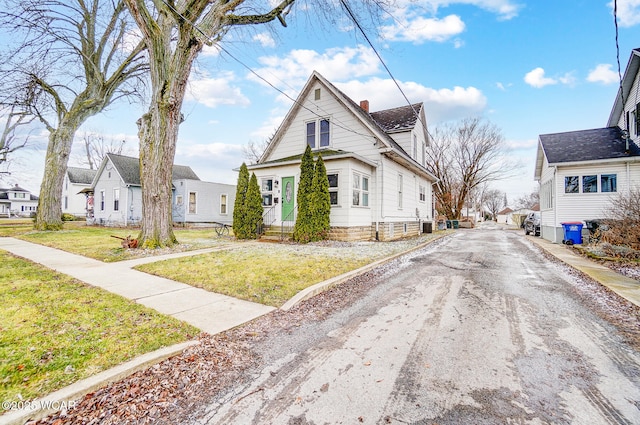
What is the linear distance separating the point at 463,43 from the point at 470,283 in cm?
940

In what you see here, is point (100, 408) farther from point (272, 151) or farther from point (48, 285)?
point (272, 151)

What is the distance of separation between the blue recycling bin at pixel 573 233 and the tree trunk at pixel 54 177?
25.3 meters

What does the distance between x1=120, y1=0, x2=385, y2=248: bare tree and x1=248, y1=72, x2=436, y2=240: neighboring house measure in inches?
159

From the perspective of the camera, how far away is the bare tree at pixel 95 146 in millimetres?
42844

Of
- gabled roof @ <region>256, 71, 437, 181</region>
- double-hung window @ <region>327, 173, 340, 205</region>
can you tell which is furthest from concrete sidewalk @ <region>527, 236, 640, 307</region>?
double-hung window @ <region>327, 173, 340, 205</region>

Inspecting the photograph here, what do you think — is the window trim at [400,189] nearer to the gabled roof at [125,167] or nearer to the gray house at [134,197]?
the gray house at [134,197]

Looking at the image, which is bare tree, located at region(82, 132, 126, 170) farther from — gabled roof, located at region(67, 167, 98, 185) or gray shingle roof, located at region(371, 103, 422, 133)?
gray shingle roof, located at region(371, 103, 422, 133)

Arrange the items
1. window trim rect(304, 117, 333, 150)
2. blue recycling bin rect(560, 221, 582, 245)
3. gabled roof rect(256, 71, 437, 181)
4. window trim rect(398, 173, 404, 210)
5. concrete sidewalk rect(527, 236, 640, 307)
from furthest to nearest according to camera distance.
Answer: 1. window trim rect(398, 173, 404, 210)
2. window trim rect(304, 117, 333, 150)
3. gabled roof rect(256, 71, 437, 181)
4. blue recycling bin rect(560, 221, 582, 245)
5. concrete sidewalk rect(527, 236, 640, 307)

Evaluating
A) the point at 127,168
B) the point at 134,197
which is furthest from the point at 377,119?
the point at 127,168

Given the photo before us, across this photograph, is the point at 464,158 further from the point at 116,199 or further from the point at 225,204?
the point at 116,199

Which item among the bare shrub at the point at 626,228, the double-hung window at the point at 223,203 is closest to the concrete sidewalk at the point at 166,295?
the bare shrub at the point at 626,228

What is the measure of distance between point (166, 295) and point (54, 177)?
1714cm

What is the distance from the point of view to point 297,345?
3195 mm

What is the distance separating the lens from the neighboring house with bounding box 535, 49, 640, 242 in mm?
12930
